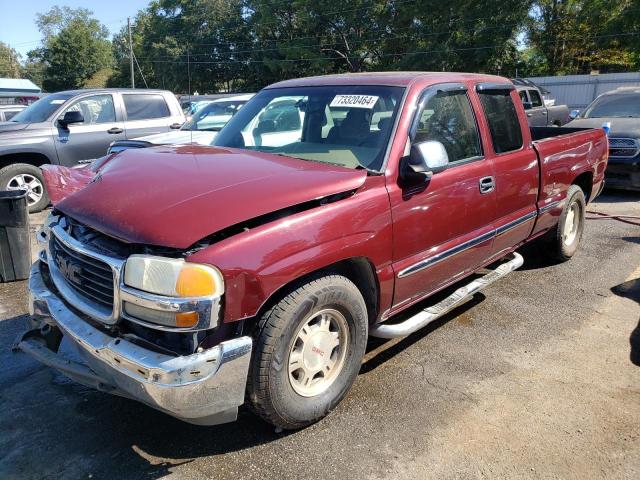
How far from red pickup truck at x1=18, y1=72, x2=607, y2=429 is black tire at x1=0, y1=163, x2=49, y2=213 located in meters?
5.60

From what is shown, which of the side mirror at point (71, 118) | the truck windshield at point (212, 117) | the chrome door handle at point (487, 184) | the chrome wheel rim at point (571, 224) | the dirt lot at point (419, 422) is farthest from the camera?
the truck windshield at point (212, 117)

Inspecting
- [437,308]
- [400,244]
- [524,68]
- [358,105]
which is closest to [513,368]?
[437,308]

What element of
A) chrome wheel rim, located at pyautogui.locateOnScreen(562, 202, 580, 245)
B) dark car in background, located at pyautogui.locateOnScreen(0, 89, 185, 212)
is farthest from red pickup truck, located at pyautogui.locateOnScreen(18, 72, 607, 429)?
dark car in background, located at pyautogui.locateOnScreen(0, 89, 185, 212)

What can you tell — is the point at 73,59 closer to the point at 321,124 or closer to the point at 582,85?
the point at 582,85

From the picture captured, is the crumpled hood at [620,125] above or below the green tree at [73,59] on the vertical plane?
below

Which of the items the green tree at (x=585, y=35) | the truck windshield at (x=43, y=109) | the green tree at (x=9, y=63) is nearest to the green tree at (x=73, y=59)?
the green tree at (x=9, y=63)

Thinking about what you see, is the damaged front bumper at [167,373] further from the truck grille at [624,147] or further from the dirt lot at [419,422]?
the truck grille at [624,147]

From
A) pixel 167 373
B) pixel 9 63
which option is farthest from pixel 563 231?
pixel 9 63

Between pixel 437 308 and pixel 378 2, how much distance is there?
38.7 m

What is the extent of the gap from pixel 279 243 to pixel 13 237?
4094 millimetres

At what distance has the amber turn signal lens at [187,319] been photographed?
7.61 feet

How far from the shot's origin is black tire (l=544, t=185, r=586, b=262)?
5379mm

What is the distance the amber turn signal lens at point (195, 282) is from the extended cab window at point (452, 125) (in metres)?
1.79

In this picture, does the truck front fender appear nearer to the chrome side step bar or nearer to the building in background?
the chrome side step bar
